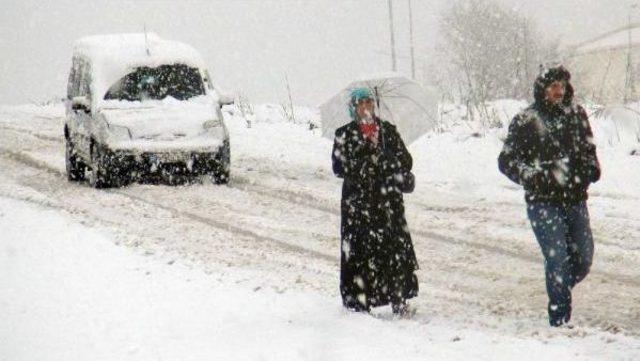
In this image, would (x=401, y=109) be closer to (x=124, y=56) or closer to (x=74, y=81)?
(x=124, y=56)

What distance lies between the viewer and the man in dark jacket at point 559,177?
5848 millimetres

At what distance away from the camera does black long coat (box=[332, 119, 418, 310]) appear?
629 cm

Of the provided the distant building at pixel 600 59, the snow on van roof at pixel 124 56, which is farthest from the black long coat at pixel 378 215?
the distant building at pixel 600 59

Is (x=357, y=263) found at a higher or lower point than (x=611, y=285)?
higher

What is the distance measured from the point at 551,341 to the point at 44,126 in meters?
17.6

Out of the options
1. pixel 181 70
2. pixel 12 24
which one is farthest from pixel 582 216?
pixel 12 24

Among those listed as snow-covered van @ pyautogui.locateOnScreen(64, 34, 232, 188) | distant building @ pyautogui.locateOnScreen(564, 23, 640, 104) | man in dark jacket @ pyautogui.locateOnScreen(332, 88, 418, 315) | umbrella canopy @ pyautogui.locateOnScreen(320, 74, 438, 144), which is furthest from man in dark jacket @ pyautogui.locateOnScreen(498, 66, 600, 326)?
distant building @ pyautogui.locateOnScreen(564, 23, 640, 104)

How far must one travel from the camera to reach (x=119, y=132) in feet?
41.0

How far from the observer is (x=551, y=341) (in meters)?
5.65

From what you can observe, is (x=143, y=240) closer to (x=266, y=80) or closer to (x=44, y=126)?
(x=44, y=126)

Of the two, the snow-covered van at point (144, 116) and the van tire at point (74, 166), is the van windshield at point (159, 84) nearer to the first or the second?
the snow-covered van at point (144, 116)

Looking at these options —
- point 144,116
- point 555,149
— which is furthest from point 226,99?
point 555,149

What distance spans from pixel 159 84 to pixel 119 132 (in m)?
1.23

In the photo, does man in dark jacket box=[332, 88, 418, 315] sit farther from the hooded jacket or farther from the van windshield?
the van windshield
